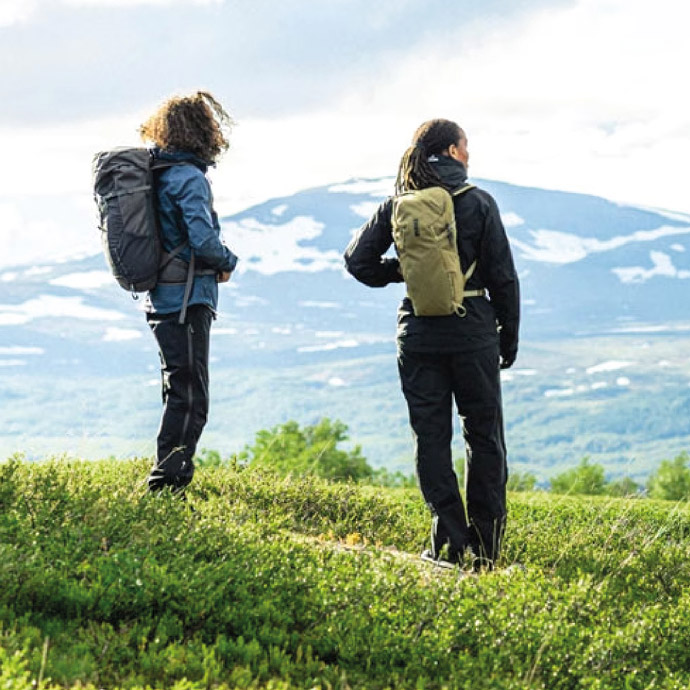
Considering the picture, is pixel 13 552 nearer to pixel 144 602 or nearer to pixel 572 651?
pixel 144 602

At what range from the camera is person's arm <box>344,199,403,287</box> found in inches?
307

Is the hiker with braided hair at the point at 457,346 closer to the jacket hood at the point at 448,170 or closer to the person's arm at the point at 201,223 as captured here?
→ the jacket hood at the point at 448,170

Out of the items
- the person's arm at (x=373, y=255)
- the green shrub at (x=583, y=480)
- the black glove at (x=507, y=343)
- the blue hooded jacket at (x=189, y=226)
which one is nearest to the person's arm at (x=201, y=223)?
the blue hooded jacket at (x=189, y=226)

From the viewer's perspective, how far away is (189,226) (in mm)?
7785

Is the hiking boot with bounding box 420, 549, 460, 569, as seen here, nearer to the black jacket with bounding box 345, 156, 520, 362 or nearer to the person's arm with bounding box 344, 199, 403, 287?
the black jacket with bounding box 345, 156, 520, 362

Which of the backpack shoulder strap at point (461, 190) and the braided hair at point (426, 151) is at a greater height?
the braided hair at point (426, 151)

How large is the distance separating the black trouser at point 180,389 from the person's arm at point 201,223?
0.42m

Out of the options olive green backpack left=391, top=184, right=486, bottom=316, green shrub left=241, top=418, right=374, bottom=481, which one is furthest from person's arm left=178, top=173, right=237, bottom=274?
green shrub left=241, top=418, right=374, bottom=481

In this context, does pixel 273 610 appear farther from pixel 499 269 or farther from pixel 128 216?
pixel 128 216

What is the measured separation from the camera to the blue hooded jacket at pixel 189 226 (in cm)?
780

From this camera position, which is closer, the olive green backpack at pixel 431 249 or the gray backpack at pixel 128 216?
the olive green backpack at pixel 431 249

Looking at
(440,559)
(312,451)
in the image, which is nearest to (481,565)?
(440,559)

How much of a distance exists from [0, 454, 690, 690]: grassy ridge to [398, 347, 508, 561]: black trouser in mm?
351

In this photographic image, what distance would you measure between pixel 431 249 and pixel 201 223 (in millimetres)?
1626
